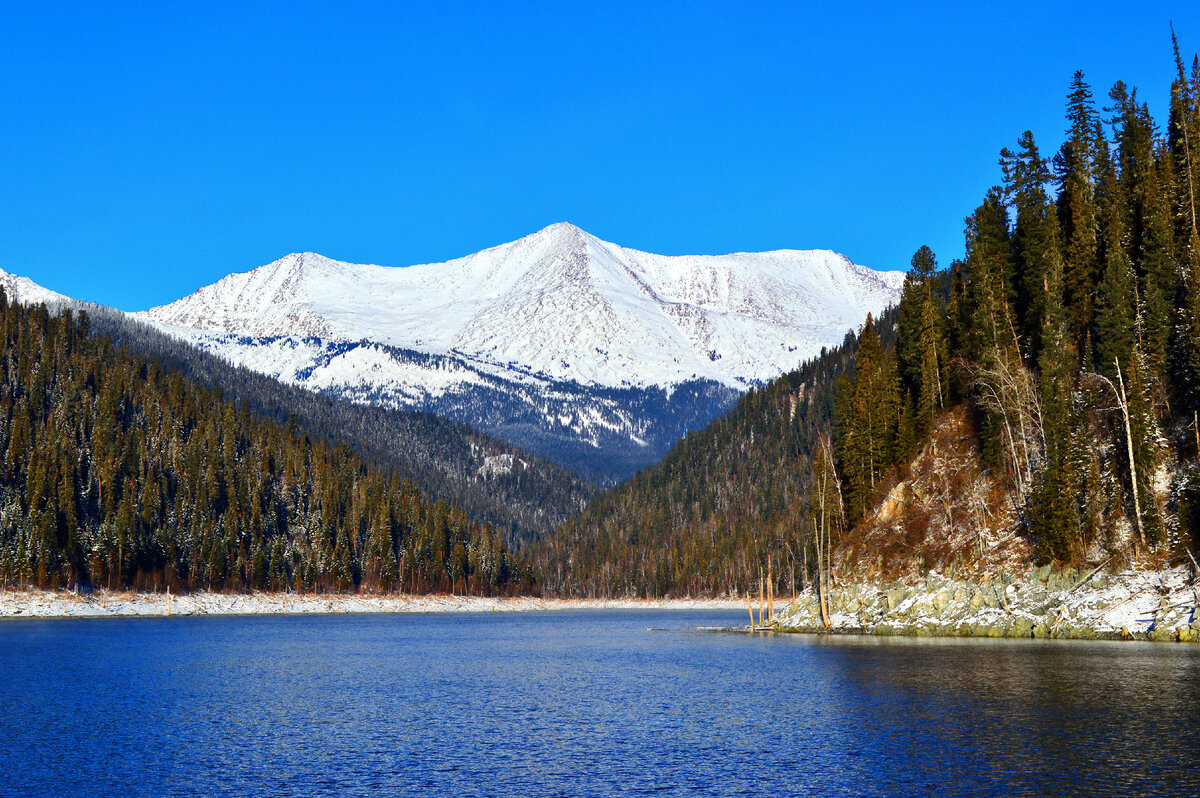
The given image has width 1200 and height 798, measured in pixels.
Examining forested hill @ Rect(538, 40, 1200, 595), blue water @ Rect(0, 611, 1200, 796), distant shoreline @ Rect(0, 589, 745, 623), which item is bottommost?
blue water @ Rect(0, 611, 1200, 796)

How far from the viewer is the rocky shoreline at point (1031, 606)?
73750mm

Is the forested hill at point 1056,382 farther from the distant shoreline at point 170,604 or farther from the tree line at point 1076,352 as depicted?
the distant shoreline at point 170,604

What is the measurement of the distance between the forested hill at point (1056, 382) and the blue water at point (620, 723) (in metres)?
13.0

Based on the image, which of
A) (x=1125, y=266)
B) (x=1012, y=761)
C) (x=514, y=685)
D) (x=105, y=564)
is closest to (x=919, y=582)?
(x=1125, y=266)

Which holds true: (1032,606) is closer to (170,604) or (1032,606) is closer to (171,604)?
(170,604)

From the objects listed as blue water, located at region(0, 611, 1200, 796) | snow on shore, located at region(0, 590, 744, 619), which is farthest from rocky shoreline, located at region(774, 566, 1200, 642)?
snow on shore, located at region(0, 590, 744, 619)

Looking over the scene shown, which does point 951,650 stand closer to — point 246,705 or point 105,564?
point 246,705

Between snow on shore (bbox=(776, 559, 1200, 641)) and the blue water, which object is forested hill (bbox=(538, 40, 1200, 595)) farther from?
the blue water

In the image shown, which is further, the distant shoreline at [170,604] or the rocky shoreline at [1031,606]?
the distant shoreline at [170,604]

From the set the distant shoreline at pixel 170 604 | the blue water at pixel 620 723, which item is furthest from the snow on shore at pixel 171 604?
the blue water at pixel 620 723

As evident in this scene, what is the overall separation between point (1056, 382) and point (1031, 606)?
69.4ft

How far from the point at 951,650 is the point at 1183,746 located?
39298 mm

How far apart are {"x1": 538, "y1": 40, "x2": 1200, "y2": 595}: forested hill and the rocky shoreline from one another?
2090 mm

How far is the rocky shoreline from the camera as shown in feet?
242
